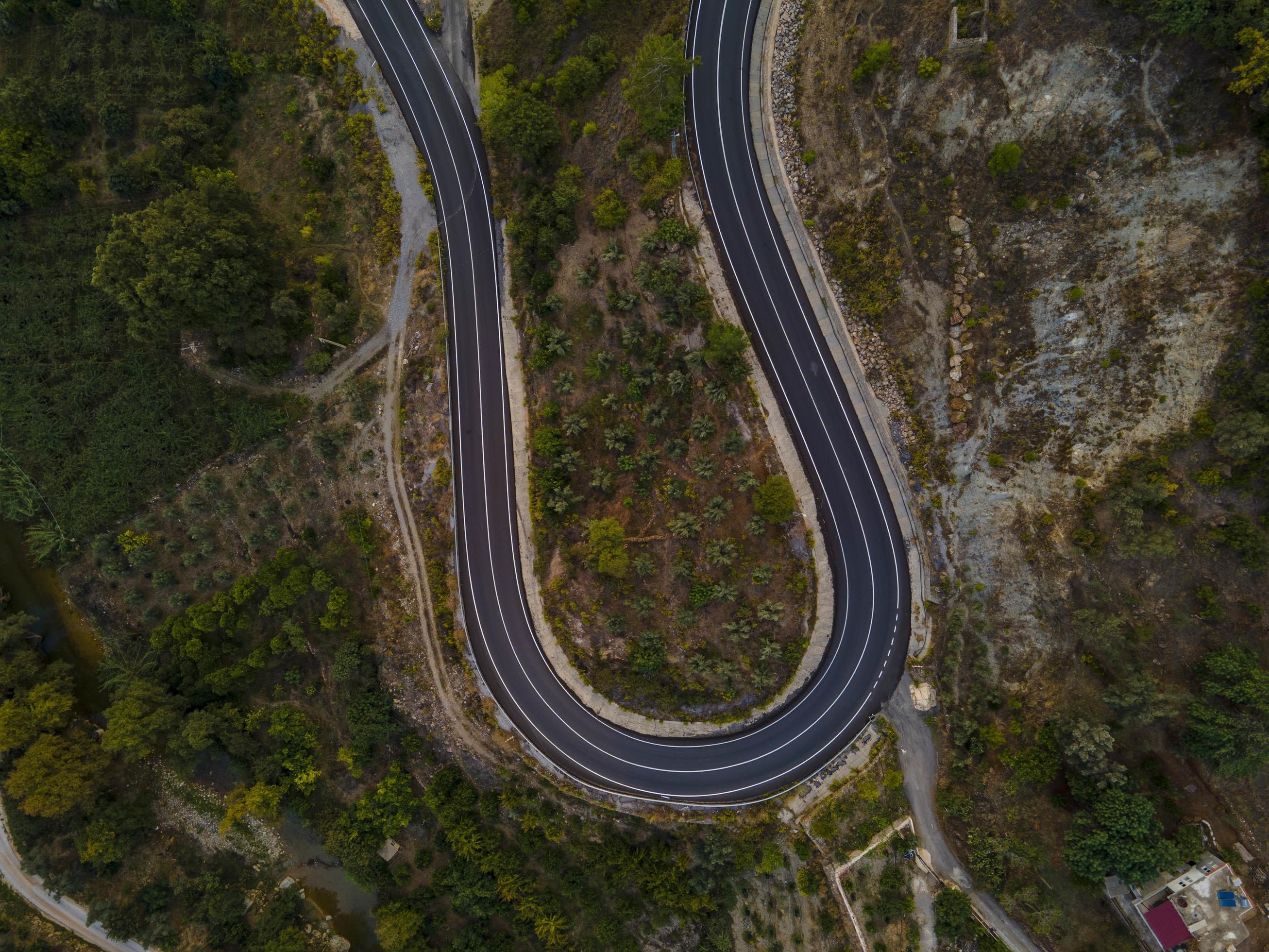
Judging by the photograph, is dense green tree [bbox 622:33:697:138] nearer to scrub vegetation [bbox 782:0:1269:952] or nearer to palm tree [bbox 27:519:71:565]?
scrub vegetation [bbox 782:0:1269:952]

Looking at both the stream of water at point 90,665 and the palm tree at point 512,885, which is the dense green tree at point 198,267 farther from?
the palm tree at point 512,885

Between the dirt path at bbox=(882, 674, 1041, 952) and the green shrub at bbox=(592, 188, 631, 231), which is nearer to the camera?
the green shrub at bbox=(592, 188, 631, 231)

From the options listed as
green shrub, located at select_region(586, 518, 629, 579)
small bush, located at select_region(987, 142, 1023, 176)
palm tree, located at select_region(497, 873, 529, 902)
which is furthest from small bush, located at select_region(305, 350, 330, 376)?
small bush, located at select_region(987, 142, 1023, 176)

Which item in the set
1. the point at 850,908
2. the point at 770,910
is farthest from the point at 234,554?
the point at 850,908

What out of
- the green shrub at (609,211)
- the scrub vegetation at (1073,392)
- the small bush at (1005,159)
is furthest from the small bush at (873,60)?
the green shrub at (609,211)

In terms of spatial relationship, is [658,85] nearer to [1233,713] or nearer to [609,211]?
[609,211]

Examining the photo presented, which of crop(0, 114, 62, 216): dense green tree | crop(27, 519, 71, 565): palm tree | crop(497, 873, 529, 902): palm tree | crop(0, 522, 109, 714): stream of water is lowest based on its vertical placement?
crop(497, 873, 529, 902): palm tree
